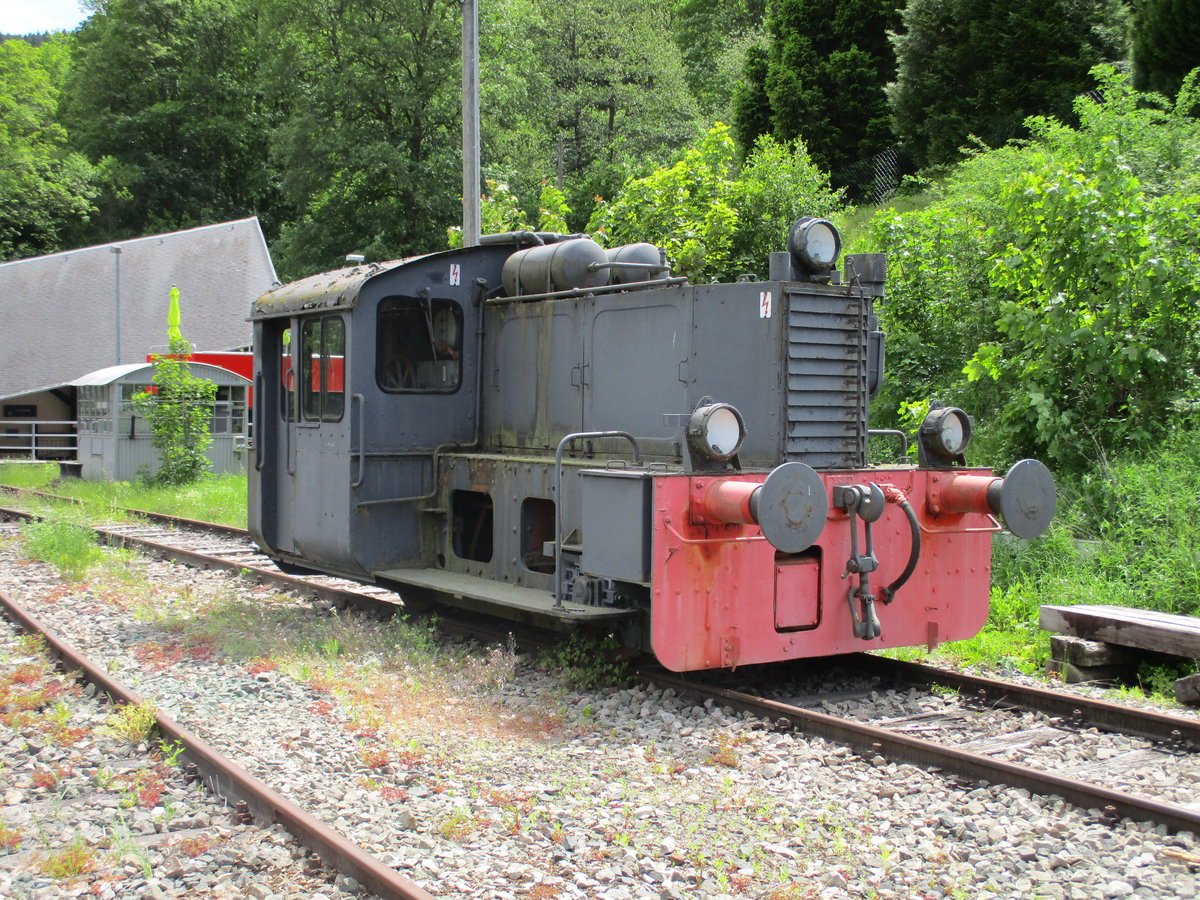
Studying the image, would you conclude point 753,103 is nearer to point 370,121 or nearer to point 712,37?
point 370,121

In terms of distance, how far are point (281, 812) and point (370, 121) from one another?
27885 millimetres

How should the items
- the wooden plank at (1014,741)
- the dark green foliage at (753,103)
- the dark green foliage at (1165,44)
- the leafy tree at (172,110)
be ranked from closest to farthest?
the wooden plank at (1014,741), the dark green foliage at (1165,44), the dark green foliage at (753,103), the leafy tree at (172,110)

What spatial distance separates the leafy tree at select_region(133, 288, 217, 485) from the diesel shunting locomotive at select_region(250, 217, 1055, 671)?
1155 centimetres

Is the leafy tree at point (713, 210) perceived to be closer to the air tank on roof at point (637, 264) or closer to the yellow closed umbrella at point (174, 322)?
the air tank on roof at point (637, 264)

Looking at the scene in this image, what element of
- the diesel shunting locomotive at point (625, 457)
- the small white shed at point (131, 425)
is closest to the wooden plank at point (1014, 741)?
the diesel shunting locomotive at point (625, 457)

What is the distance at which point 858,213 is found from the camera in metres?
24.3

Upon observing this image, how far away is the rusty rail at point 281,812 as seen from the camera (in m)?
3.55

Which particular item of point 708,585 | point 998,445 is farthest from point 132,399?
point 708,585

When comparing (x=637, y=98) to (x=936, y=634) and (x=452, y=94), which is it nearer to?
(x=452, y=94)

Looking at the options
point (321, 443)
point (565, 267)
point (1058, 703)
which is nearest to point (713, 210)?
point (565, 267)

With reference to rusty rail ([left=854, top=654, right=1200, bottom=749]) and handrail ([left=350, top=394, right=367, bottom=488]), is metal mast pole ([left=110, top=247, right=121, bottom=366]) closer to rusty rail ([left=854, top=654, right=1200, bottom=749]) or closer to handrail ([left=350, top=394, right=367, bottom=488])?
handrail ([left=350, top=394, right=367, bottom=488])

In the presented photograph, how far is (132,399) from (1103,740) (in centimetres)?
1926

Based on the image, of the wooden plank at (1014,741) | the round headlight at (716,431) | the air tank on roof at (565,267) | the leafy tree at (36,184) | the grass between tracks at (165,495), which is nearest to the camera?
the wooden plank at (1014,741)

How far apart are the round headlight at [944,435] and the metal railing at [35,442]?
2686cm
